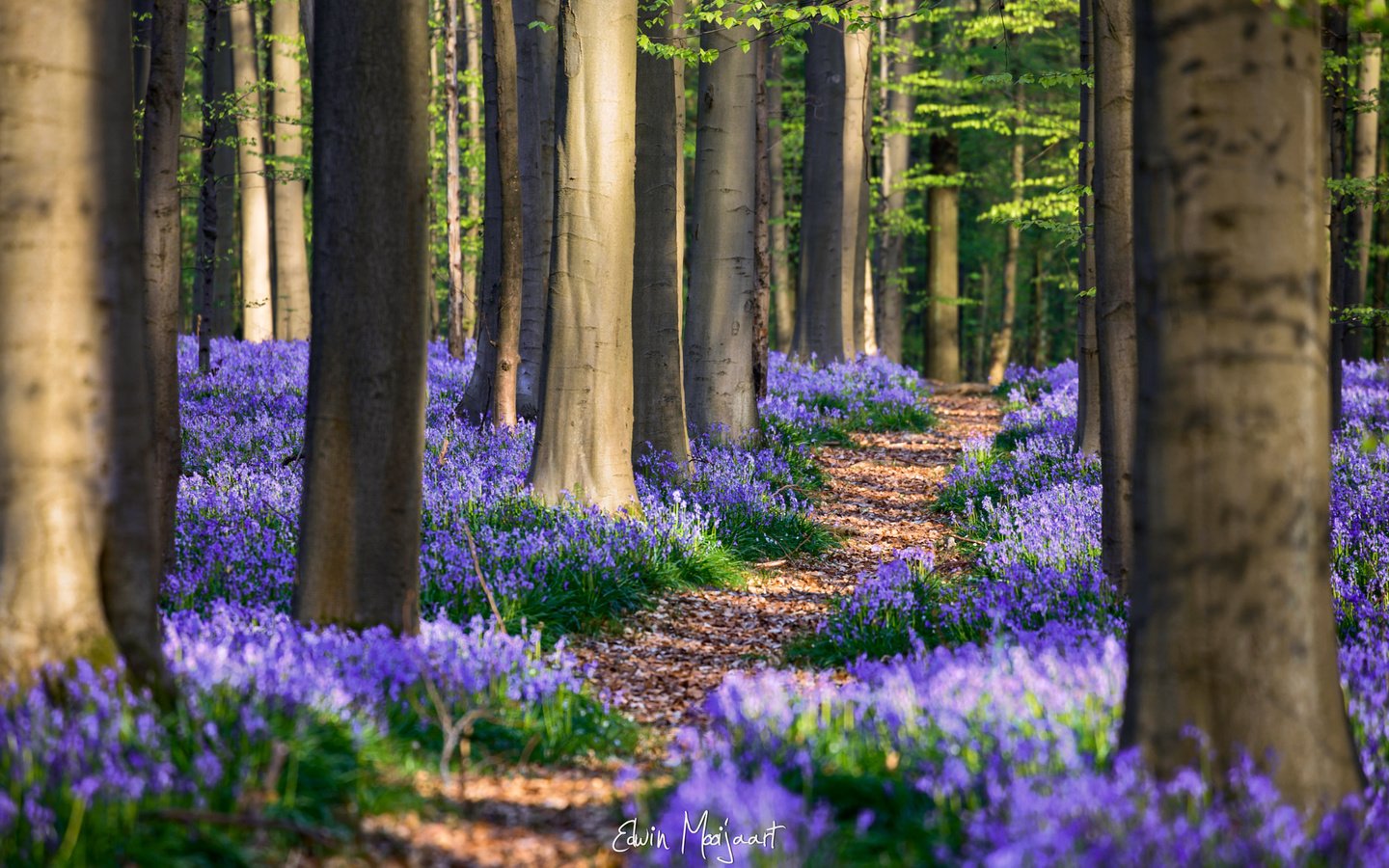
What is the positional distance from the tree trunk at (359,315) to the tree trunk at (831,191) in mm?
14466

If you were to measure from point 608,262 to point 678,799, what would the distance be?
570cm

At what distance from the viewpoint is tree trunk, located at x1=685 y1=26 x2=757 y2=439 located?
12.0 m

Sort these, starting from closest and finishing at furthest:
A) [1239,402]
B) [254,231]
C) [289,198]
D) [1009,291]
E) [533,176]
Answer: [1239,402] → [533,176] → [289,198] → [254,231] → [1009,291]

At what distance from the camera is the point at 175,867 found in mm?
3109

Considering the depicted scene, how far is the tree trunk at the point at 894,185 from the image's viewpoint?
1032 inches

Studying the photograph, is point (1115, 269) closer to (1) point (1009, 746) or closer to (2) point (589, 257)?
(2) point (589, 257)

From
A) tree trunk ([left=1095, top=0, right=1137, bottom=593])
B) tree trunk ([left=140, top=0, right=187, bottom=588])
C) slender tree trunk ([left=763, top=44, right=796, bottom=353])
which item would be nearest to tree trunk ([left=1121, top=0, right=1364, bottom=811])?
tree trunk ([left=1095, top=0, right=1137, bottom=593])

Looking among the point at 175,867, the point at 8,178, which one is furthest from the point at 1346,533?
the point at 8,178

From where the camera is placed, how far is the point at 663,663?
6.56 meters

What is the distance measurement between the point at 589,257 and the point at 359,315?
349cm

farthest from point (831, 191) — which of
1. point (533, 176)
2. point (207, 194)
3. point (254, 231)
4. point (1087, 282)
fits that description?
point (254, 231)

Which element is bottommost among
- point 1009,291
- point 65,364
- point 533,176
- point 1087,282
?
point 65,364

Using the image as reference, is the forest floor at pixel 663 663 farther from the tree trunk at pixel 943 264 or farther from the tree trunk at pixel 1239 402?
the tree trunk at pixel 943 264

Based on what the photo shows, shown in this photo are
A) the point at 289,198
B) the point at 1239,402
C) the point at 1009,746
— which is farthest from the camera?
the point at 289,198
